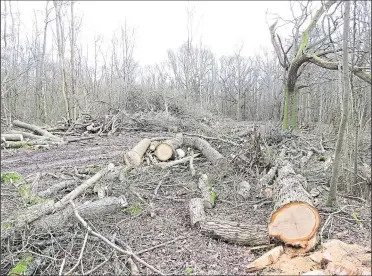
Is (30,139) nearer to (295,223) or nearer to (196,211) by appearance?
(196,211)

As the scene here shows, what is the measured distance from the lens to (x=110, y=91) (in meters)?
17.9

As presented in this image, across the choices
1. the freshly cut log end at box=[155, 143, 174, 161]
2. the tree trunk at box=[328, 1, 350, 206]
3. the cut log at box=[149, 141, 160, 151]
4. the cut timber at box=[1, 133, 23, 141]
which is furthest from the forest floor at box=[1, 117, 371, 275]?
the cut timber at box=[1, 133, 23, 141]

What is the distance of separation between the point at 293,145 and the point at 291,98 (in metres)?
3.22

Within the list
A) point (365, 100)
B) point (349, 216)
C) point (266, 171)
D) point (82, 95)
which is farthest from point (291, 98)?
point (82, 95)

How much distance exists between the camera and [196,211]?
455cm

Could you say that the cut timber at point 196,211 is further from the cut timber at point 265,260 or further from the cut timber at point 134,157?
the cut timber at point 134,157

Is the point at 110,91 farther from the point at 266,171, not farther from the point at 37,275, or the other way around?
the point at 37,275

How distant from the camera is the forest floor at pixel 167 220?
11.6 ft

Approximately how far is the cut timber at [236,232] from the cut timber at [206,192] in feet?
2.85

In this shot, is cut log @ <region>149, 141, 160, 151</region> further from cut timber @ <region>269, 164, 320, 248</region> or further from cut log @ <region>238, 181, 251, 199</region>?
cut timber @ <region>269, 164, 320, 248</region>

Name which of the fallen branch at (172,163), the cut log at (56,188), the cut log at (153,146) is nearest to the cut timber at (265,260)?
the cut log at (56,188)

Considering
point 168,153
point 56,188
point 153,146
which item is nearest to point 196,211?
point 56,188

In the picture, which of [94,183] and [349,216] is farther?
[94,183]

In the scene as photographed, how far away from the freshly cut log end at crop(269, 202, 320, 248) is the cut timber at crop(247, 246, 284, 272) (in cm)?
28
